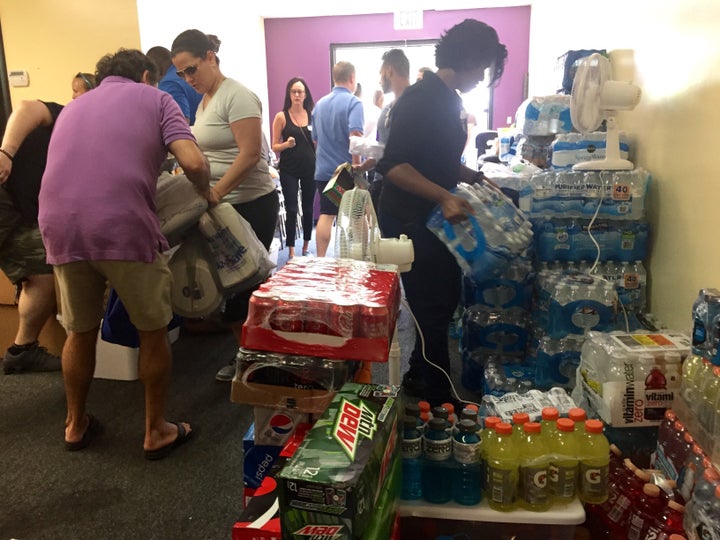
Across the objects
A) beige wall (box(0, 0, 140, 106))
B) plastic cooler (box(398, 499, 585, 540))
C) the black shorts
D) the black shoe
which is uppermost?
beige wall (box(0, 0, 140, 106))

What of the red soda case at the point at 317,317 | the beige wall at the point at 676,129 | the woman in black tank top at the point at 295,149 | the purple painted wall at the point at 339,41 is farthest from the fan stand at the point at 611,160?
the purple painted wall at the point at 339,41

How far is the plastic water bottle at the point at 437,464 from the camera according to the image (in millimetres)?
1293

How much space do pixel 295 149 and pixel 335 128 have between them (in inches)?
22.9

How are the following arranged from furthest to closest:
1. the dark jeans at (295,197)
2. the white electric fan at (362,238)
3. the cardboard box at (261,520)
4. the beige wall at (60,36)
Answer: the dark jeans at (295,197), the beige wall at (60,36), the white electric fan at (362,238), the cardboard box at (261,520)

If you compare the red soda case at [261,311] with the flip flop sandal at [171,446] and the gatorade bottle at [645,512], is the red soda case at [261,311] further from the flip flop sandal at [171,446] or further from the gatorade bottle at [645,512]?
the flip flop sandal at [171,446]

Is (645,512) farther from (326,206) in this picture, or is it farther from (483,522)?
(326,206)

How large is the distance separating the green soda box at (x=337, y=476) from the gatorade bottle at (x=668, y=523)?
632 millimetres

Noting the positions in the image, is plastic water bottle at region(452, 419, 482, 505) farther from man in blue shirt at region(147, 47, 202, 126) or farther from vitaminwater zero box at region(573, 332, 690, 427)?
man in blue shirt at region(147, 47, 202, 126)

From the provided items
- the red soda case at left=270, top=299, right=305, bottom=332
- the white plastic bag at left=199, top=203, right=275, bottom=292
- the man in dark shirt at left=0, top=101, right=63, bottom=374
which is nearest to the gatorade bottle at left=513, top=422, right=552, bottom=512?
the red soda case at left=270, top=299, right=305, bottom=332

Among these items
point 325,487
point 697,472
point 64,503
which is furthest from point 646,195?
point 64,503

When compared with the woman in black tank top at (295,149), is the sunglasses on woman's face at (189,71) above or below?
above

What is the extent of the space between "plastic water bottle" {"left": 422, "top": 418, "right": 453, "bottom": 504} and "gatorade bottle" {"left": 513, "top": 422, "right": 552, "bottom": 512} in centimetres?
15

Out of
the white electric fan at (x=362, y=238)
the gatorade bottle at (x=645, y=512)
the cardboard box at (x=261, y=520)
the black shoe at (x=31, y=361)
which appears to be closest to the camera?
the cardboard box at (x=261, y=520)

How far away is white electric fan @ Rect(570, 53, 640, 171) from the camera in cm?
239
